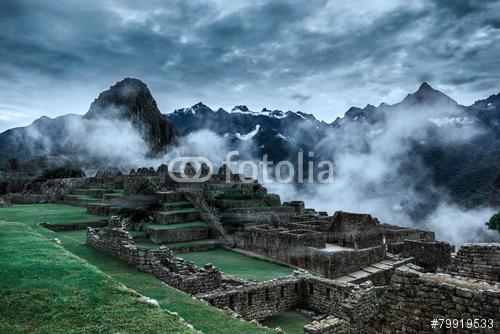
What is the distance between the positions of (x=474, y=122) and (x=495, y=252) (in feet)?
169

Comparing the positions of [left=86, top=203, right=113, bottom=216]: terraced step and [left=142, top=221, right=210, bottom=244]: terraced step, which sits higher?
[left=86, top=203, right=113, bottom=216]: terraced step

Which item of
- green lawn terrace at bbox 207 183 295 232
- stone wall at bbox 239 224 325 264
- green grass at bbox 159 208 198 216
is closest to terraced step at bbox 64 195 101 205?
green grass at bbox 159 208 198 216

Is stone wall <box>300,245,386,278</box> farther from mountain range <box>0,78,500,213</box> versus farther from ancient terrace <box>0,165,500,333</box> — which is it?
mountain range <box>0,78,500,213</box>

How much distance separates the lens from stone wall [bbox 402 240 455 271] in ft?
73.1

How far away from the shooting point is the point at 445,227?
35.9 meters

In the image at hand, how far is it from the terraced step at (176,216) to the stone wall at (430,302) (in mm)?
22153

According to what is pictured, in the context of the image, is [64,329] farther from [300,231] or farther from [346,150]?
[346,150]

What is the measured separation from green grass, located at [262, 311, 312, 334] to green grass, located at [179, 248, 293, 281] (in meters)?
3.98

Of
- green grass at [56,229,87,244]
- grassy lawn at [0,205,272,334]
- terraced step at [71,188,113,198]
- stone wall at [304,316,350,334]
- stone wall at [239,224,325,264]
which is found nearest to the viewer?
grassy lawn at [0,205,272,334]

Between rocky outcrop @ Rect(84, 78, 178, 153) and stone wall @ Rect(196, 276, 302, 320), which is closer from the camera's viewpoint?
stone wall @ Rect(196, 276, 302, 320)

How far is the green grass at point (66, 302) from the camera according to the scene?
5080 millimetres

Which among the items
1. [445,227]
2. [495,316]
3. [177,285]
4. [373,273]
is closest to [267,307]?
[177,285]

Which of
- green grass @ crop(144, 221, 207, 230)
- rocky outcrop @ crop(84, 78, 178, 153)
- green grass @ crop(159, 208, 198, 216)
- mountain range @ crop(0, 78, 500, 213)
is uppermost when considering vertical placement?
rocky outcrop @ crop(84, 78, 178, 153)

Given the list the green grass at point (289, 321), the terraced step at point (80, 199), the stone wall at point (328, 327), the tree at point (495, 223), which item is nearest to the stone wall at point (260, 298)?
the green grass at point (289, 321)
